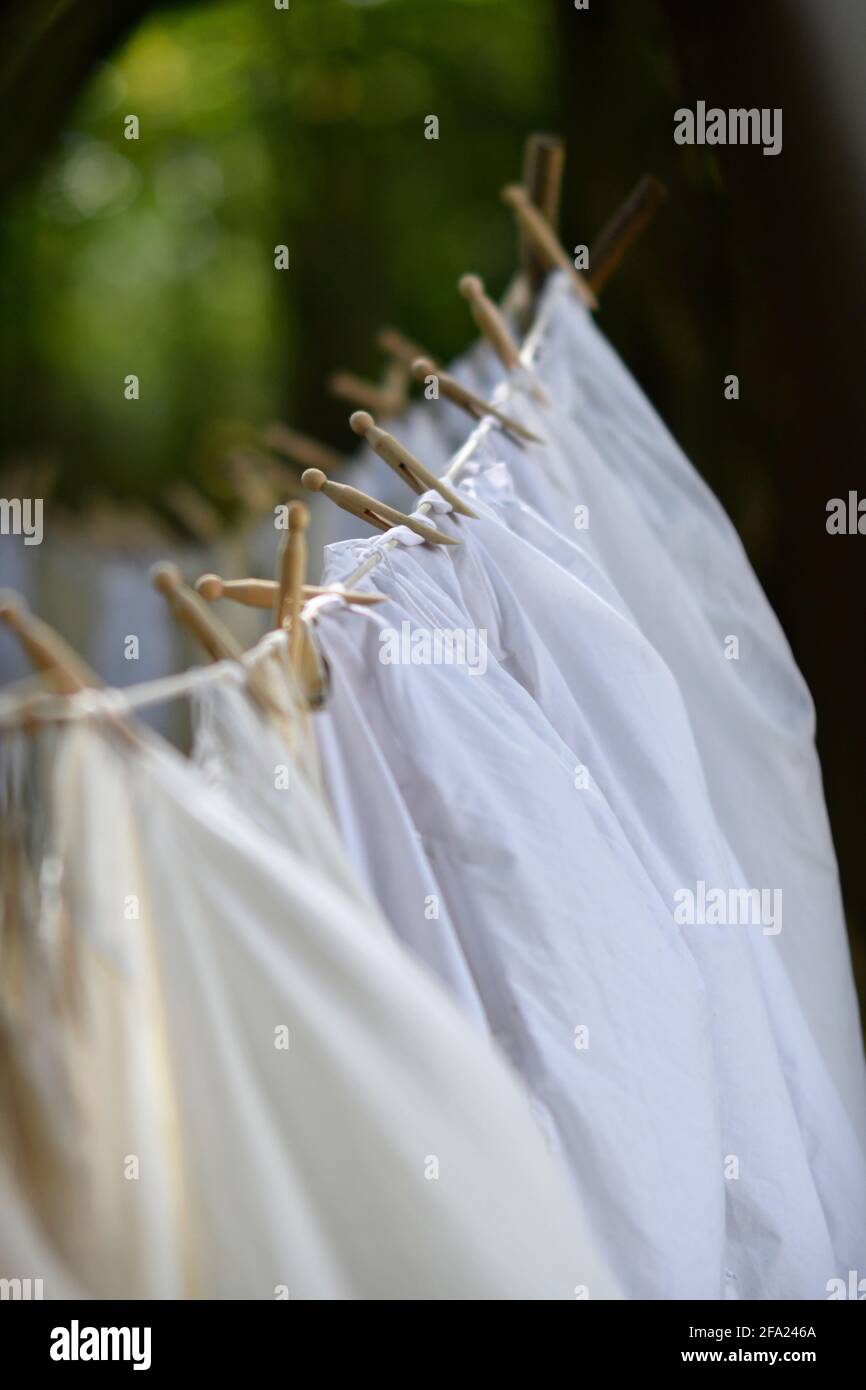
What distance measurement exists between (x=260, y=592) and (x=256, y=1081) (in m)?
0.24

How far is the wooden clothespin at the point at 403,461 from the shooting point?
640 millimetres

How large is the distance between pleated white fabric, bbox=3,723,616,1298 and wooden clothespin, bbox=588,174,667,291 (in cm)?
63

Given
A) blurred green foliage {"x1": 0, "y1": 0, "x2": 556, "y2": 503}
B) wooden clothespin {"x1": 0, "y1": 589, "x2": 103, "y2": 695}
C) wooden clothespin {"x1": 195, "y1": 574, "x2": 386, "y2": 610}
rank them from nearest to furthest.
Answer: wooden clothespin {"x1": 0, "y1": 589, "x2": 103, "y2": 695}, wooden clothespin {"x1": 195, "y1": 574, "x2": 386, "y2": 610}, blurred green foliage {"x1": 0, "y1": 0, "x2": 556, "y2": 503}

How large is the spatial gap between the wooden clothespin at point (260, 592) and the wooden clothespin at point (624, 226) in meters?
0.47

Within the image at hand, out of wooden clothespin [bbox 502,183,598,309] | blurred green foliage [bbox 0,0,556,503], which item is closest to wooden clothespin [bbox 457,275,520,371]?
wooden clothespin [bbox 502,183,598,309]

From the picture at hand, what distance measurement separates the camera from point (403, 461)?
668mm

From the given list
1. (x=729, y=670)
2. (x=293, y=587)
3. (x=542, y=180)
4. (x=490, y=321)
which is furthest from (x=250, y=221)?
(x=293, y=587)

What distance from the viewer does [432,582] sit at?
665mm

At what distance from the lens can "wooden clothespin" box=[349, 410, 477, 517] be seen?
0.64 m

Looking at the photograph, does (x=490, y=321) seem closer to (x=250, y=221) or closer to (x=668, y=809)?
(x=668, y=809)

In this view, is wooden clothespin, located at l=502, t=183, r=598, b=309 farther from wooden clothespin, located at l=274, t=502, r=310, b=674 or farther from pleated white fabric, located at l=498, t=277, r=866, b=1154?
wooden clothespin, located at l=274, t=502, r=310, b=674

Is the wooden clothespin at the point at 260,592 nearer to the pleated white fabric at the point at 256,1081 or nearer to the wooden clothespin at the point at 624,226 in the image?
the pleated white fabric at the point at 256,1081
